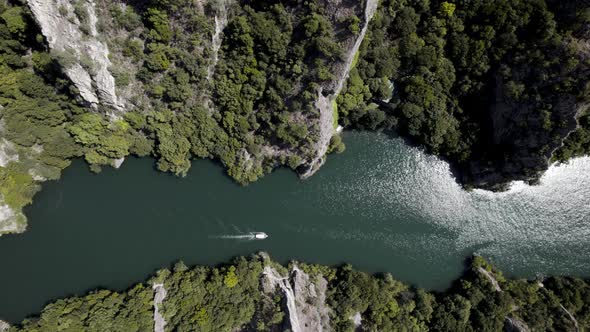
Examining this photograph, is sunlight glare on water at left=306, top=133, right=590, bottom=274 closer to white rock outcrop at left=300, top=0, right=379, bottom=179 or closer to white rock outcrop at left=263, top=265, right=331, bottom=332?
white rock outcrop at left=300, top=0, right=379, bottom=179

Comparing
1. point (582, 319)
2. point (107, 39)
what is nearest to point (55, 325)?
point (107, 39)

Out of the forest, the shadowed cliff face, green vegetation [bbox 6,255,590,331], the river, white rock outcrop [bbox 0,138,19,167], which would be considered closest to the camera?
the shadowed cliff face

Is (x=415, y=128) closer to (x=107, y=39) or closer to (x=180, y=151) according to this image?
(x=180, y=151)

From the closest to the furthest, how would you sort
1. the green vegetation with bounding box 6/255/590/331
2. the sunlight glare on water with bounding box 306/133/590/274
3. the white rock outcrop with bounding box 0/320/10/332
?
the green vegetation with bounding box 6/255/590/331, the white rock outcrop with bounding box 0/320/10/332, the sunlight glare on water with bounding box 306/133/590/274

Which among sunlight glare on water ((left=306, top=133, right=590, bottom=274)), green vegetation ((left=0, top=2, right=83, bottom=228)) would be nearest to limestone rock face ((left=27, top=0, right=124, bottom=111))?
green vegetation ((left=0, top=2, right=83, bottom=228))

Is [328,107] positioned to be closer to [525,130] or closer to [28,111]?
[525,130]

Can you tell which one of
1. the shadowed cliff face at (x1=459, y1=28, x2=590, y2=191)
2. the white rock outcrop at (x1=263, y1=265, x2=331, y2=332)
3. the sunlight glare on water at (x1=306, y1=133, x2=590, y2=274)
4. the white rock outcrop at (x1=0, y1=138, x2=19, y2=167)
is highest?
the shadowed cliff face at (x1=459, y1=28, x2=590, y2=191)

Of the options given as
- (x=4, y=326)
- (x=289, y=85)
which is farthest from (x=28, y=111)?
(x=289, y=85)

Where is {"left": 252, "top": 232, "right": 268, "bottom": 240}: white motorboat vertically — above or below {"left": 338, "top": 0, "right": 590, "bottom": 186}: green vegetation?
below
